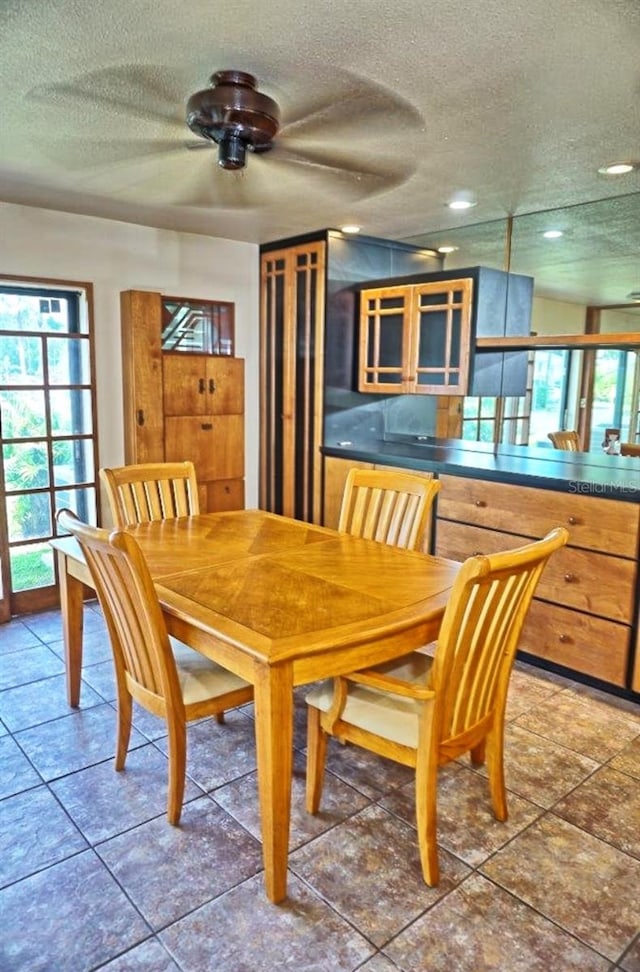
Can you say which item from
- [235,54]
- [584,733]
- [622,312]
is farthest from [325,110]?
[584,733]

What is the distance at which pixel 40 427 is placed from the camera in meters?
3.72

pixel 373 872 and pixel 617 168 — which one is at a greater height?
pixel 617 168

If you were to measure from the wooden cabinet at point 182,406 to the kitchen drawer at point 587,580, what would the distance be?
6.44 ft

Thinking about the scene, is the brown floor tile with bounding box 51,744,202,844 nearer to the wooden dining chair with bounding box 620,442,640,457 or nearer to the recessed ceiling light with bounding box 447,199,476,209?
the wooden dining chair with bounding box 620,442,640,457

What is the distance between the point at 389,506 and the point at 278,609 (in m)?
1.06

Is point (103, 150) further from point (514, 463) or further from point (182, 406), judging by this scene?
point (514, 463)

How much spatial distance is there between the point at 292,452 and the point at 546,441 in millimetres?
1711

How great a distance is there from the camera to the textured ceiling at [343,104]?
165 centimetres

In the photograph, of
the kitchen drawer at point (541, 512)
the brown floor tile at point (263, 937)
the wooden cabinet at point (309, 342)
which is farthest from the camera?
the wooden cabinet at point (309, 342)

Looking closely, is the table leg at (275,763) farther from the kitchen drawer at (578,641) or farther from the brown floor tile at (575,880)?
the kitchen drawer at (578,641)

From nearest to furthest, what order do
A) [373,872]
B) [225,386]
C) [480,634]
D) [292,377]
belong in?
[480,634], [373,872], [225,386], [292,377]

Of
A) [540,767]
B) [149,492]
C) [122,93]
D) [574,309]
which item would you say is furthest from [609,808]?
[122,93]

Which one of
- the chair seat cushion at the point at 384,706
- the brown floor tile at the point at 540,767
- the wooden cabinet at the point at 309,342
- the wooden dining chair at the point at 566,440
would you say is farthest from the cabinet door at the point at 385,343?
the chair seat cushion at the point at 384,706

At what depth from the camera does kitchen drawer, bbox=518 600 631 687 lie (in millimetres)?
2820
